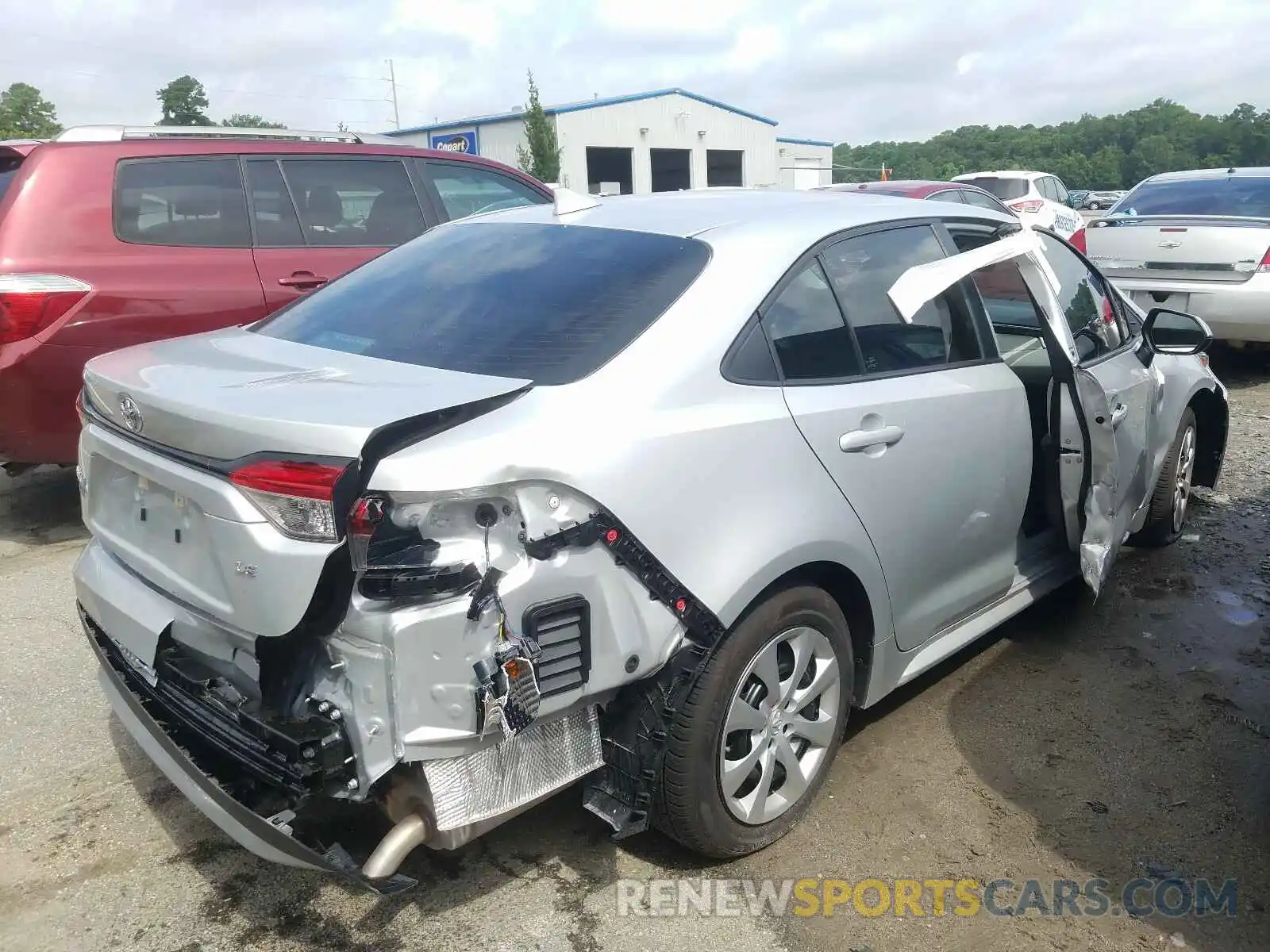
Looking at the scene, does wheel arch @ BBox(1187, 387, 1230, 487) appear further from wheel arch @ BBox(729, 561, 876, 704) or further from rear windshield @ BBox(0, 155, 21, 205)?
rear windshield @ BBox(0, 155, 21, 205)

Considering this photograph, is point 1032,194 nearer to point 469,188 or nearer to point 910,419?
point 469,188

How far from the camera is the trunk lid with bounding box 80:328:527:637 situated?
2031 millimetres

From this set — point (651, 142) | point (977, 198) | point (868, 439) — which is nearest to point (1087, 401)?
point (868, 439)

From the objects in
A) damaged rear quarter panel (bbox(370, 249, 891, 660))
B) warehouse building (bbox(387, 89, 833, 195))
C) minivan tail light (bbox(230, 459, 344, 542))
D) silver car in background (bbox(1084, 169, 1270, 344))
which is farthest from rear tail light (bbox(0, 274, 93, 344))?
warehouse building (bbox(387, 89, 833, 195))

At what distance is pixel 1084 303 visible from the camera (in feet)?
13.7

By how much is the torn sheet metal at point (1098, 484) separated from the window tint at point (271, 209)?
157 inches

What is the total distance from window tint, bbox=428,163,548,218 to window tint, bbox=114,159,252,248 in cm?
123

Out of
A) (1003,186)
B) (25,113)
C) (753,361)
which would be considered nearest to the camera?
(753,361)

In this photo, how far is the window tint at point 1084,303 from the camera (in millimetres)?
4000

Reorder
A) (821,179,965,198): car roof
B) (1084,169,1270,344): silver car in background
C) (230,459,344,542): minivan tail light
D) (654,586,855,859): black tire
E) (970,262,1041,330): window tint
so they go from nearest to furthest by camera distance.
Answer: (230,459,344,542): minivan tail light < (654,586,855,859): black tire < (970,262,1041,330): window tint < (1084,169,1270,344): silver car in background < (821,179,965,198): car roof

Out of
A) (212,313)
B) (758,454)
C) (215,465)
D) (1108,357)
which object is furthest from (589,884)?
(212,313)

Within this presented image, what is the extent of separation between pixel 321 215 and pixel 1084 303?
391 cm

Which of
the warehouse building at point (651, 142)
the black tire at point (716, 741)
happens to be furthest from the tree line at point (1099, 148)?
the black tire at point (716, 741)

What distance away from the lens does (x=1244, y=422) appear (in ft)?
24.2
